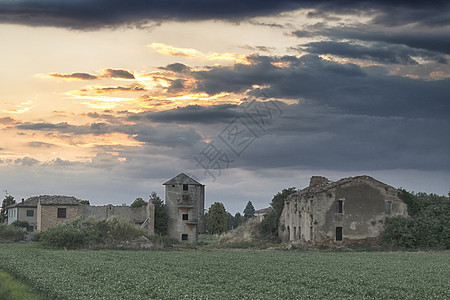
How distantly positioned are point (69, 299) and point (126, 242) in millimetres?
39846

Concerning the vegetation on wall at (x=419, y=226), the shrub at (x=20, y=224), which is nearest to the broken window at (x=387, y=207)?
the vegetation on wall at (x=419, y=226)

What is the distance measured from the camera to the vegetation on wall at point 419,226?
204 ft

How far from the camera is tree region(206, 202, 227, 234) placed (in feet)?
445

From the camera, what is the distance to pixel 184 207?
8456cm

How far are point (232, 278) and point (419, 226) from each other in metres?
36.9

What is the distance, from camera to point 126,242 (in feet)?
206

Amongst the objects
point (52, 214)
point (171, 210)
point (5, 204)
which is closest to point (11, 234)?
point (52, 214)

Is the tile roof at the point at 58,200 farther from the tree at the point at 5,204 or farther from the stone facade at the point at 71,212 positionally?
the tree at the point at 5,204

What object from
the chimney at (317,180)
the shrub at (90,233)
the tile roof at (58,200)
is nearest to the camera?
the shrub at (90,233)

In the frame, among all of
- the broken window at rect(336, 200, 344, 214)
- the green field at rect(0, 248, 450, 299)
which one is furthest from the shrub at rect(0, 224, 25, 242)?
the broken window at rect(336, 200, 344, 214)

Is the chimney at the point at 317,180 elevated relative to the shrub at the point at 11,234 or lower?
elevated

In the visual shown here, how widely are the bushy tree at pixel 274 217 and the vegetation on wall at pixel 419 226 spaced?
59.8 ft

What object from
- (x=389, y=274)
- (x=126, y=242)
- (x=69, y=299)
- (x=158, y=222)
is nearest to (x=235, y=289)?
(x=69, y=299)

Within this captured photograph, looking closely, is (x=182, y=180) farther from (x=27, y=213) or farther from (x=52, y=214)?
(x=27, y=213)
